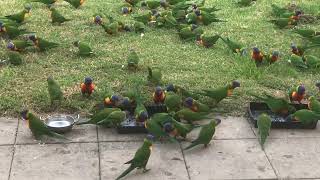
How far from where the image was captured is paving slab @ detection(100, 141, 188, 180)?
193 inches

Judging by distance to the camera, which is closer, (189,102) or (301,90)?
(189,102)

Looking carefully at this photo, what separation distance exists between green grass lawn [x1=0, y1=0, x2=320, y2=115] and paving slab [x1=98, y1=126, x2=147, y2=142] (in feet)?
1.77

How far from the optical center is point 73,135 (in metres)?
5.54

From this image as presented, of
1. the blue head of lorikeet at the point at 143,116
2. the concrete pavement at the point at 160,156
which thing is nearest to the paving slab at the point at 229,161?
the concrete pavement at the point at 160,156

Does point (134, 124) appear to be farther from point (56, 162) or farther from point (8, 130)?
point (8, 130)

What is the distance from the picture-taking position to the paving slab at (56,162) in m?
4.84

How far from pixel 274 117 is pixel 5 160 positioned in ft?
9.67

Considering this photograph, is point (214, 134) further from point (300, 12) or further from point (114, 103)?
point (300, 12)

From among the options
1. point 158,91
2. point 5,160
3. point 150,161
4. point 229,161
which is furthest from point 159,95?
point 5,160

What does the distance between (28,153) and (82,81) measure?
1.67 meters

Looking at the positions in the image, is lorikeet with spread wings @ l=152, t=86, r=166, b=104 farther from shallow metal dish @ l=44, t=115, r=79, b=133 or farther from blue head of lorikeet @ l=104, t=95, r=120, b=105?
shallow metal dish @ l=44, t=115, r=79, b=133

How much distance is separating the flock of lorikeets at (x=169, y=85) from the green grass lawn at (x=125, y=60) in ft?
Result: 0.46

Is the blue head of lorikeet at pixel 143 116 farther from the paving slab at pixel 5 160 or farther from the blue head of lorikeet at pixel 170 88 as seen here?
the paving slab at pixel 5 160

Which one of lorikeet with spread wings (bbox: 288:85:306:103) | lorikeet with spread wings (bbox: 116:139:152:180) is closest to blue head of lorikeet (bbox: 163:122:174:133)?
lorikeet with spread wings (bbox: 116:139:152:180)
